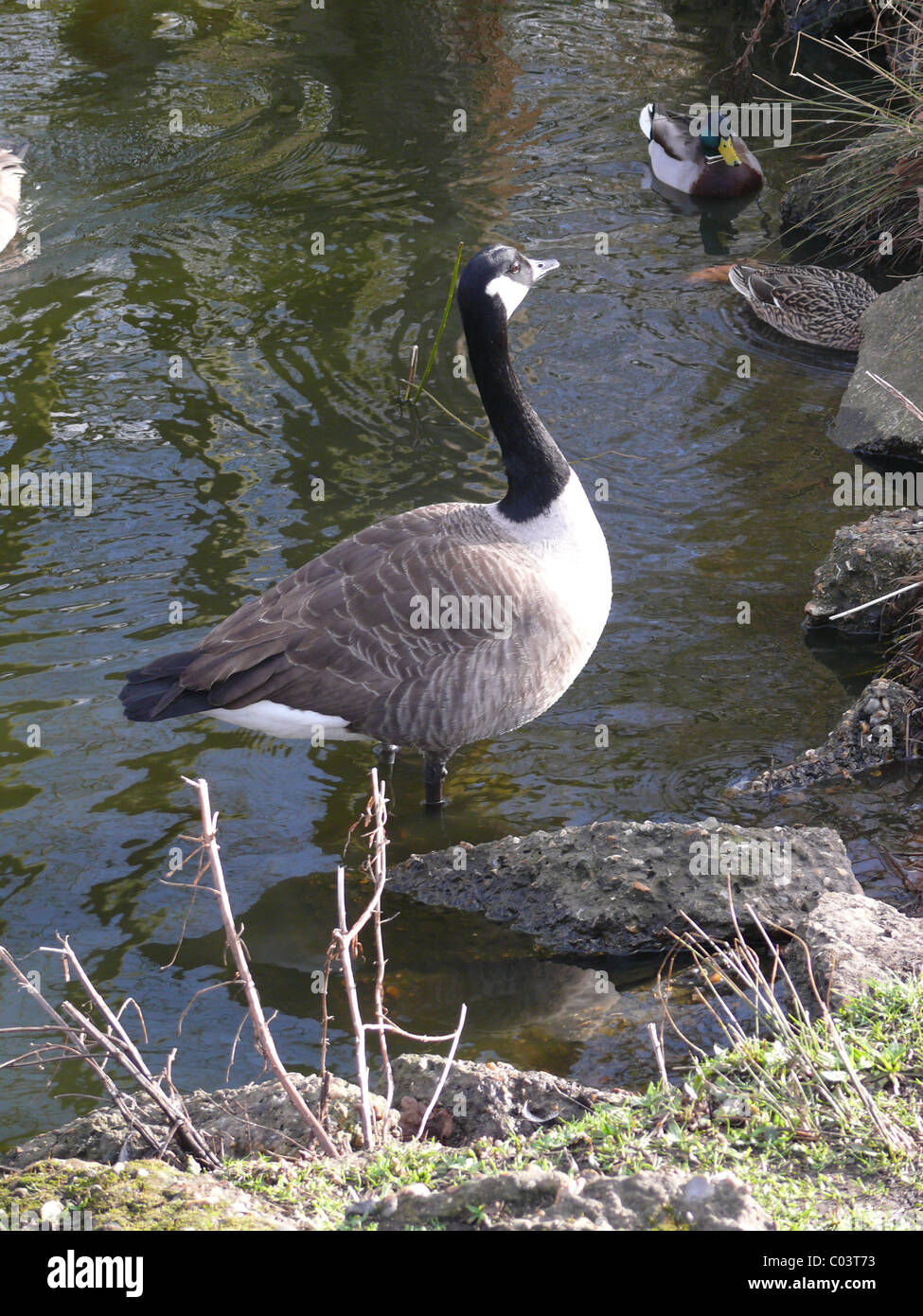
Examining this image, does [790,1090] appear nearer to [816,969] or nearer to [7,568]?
[816,969]

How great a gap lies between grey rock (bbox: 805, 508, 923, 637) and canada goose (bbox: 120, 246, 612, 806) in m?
1.76

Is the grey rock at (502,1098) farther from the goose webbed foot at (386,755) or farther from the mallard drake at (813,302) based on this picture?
the mallard drake at (813,302)

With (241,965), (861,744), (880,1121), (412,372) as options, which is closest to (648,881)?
(861,744)

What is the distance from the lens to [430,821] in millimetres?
6020

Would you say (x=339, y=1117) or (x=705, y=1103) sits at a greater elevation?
(x=705, y=1103)

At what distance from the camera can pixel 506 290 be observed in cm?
575

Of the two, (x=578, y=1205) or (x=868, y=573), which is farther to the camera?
(x=868, y=573)

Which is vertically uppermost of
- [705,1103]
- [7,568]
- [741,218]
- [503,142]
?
[503,142]

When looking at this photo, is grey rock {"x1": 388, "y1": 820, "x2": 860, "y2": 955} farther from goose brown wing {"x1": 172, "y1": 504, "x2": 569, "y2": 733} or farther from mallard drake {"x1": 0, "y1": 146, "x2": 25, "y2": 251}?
mallard drake {"x1": 0, "y1": 146, "x2": 25, "y2": 251}

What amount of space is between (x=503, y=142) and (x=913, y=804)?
1006 cm

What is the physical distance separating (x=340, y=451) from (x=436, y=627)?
12.3 ft

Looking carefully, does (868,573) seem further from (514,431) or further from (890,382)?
(890,382)

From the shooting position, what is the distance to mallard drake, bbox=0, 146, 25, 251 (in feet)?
36.8

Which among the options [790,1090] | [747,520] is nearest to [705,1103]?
[790,1090]
